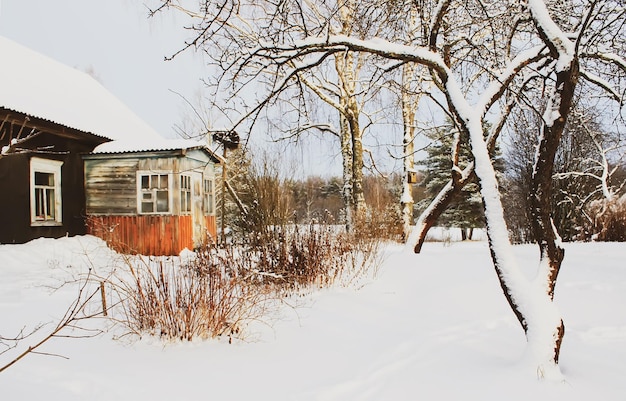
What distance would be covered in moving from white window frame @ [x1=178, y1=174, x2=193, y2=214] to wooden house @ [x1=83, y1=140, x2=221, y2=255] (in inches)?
1.2

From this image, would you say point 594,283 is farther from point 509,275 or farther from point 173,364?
point 173,364

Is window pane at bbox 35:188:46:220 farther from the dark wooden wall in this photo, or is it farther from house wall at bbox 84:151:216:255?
house wall at bbox 84:151:216:255

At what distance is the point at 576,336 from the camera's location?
3.72 meters

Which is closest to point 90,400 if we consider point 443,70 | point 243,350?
point 243,350

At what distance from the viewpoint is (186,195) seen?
1241cm

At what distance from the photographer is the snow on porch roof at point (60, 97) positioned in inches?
403

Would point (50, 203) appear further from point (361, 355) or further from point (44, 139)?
point (361, 355)

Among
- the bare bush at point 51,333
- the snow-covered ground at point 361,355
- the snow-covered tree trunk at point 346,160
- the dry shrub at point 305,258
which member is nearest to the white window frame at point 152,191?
the snow-covered tree trunk at point 346,160

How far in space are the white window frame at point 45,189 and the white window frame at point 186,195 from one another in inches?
125

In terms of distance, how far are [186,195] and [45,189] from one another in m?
3.65

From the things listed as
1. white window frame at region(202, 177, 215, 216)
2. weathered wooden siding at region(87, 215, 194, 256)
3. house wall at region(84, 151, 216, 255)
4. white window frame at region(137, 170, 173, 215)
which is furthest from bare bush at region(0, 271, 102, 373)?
white window frame at region(202, 177, 215, 216)

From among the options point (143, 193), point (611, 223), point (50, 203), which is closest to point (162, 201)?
point (143, 193)

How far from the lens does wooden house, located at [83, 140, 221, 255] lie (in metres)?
11.7

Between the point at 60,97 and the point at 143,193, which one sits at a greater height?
the point at 60,97
